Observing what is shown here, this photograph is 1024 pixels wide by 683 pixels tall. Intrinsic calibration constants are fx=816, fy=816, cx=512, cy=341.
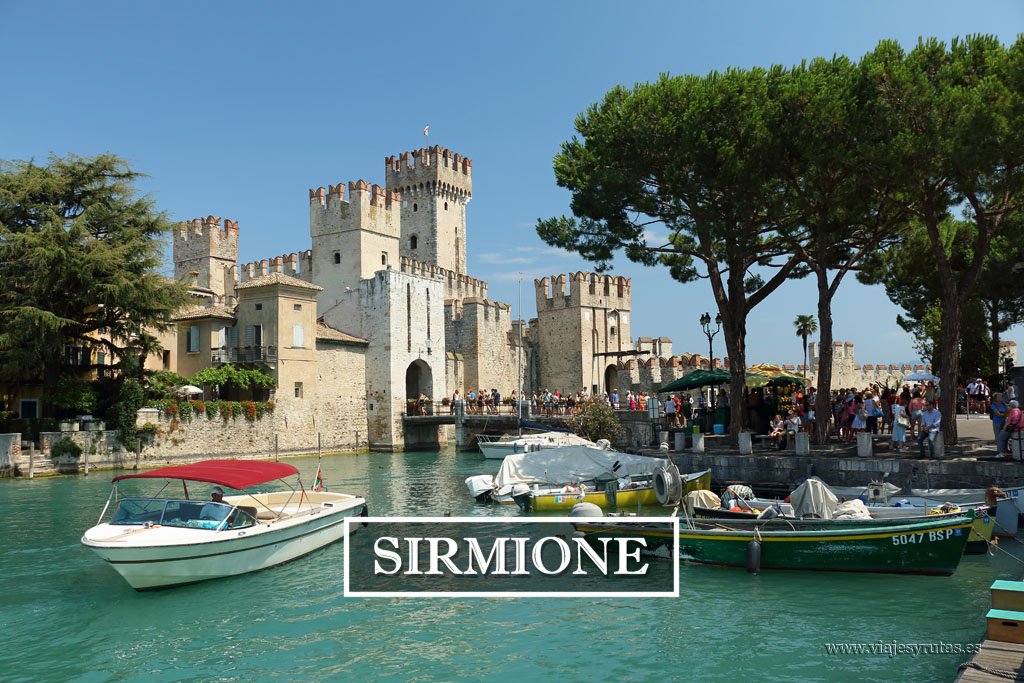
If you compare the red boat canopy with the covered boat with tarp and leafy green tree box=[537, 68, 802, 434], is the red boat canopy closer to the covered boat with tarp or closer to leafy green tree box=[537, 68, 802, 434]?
the covered boat with tarp

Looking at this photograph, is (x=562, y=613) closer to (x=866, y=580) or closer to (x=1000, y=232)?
(x=866, y=580)

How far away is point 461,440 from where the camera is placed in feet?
128

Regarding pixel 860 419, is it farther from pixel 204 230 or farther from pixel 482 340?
pixel 204 230

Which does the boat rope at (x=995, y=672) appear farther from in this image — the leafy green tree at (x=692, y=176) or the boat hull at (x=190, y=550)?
the leafy green tree at (x=692, y=176)

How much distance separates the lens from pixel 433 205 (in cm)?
5369

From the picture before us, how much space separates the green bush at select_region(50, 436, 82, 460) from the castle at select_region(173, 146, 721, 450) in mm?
8711

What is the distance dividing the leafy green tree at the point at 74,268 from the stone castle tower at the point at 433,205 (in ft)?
81.0

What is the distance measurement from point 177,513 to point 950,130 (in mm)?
14837

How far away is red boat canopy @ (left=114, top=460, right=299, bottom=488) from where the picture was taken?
12625 mm

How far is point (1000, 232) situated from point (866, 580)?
46.0 feet

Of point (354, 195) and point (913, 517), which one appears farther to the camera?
point (354, 195)

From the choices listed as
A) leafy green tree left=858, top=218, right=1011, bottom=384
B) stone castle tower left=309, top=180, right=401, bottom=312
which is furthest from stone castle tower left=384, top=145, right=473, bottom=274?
leafy green tree left=858, top=218, right=1011, bottom=384

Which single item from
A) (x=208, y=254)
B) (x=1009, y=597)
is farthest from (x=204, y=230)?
(x=1009, y=597)

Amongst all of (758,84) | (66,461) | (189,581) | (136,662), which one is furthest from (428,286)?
(136,662)
